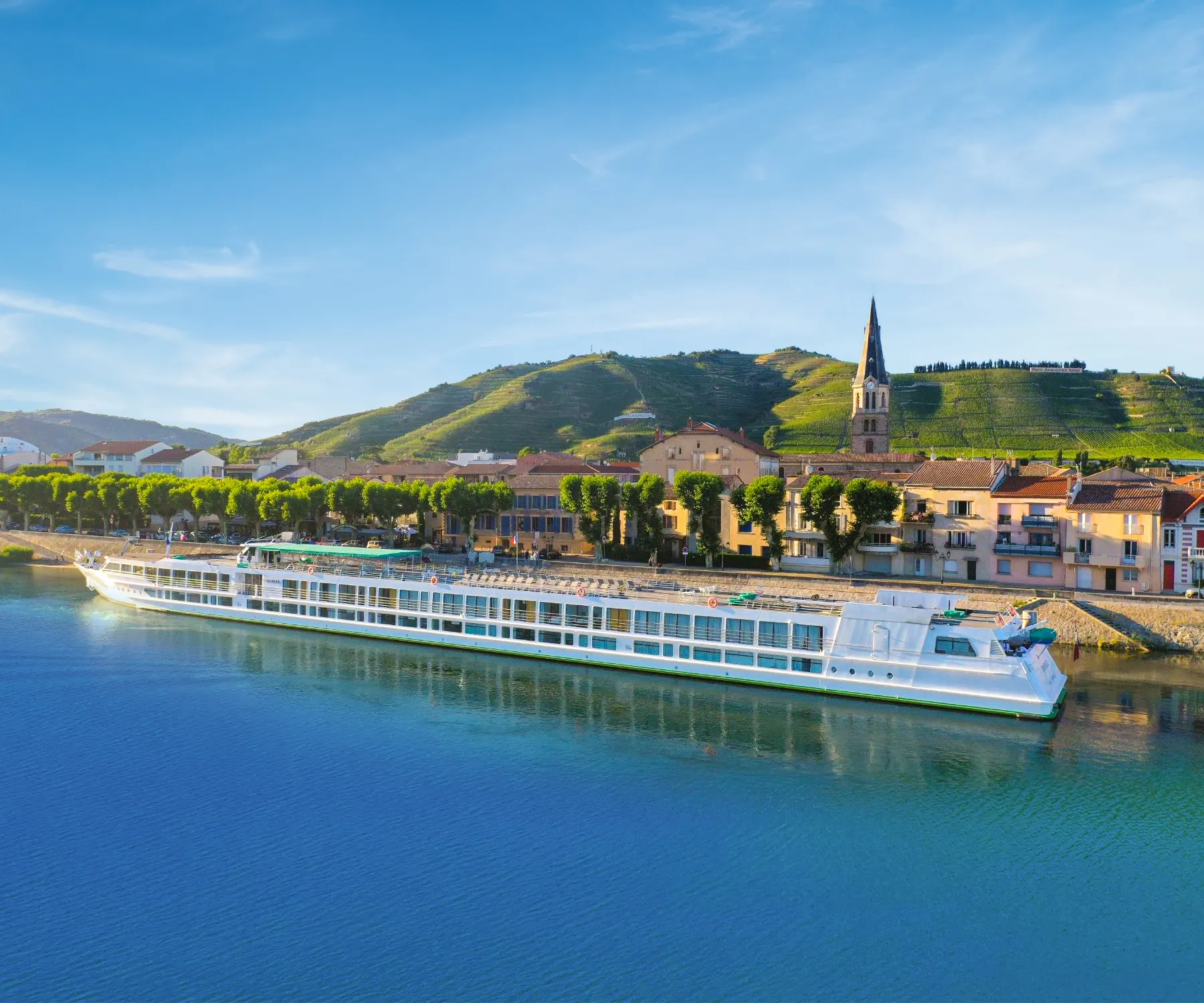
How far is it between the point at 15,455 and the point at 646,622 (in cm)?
14216

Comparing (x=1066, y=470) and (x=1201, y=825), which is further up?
(x=1066, y=470)

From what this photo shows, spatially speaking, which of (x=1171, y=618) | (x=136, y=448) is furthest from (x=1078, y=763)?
(x=136, y=448)

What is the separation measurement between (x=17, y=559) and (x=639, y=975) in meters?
105

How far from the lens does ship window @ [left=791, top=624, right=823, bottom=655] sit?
153 feet

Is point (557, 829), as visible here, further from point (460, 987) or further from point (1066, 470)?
point (1066, 470)

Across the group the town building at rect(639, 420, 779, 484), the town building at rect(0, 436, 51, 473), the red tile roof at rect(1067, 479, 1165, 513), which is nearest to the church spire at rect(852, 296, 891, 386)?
the town building at rect(639, 420, 779, 484)

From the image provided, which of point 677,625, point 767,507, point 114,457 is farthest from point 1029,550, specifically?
point 114,457

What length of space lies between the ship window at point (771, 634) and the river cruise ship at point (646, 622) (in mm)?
71

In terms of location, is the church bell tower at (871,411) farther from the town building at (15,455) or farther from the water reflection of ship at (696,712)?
the town building at (15,455)

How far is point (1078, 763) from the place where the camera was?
3628cm

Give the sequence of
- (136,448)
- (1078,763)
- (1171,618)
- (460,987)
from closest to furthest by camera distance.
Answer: (460,987)
(1078,763)
(1171,618)
(136,448)

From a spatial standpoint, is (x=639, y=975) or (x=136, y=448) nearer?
(x=639, y=975)

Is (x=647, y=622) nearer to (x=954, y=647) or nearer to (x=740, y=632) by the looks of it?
(x=740, y=632)

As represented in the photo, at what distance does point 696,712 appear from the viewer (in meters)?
43.8
